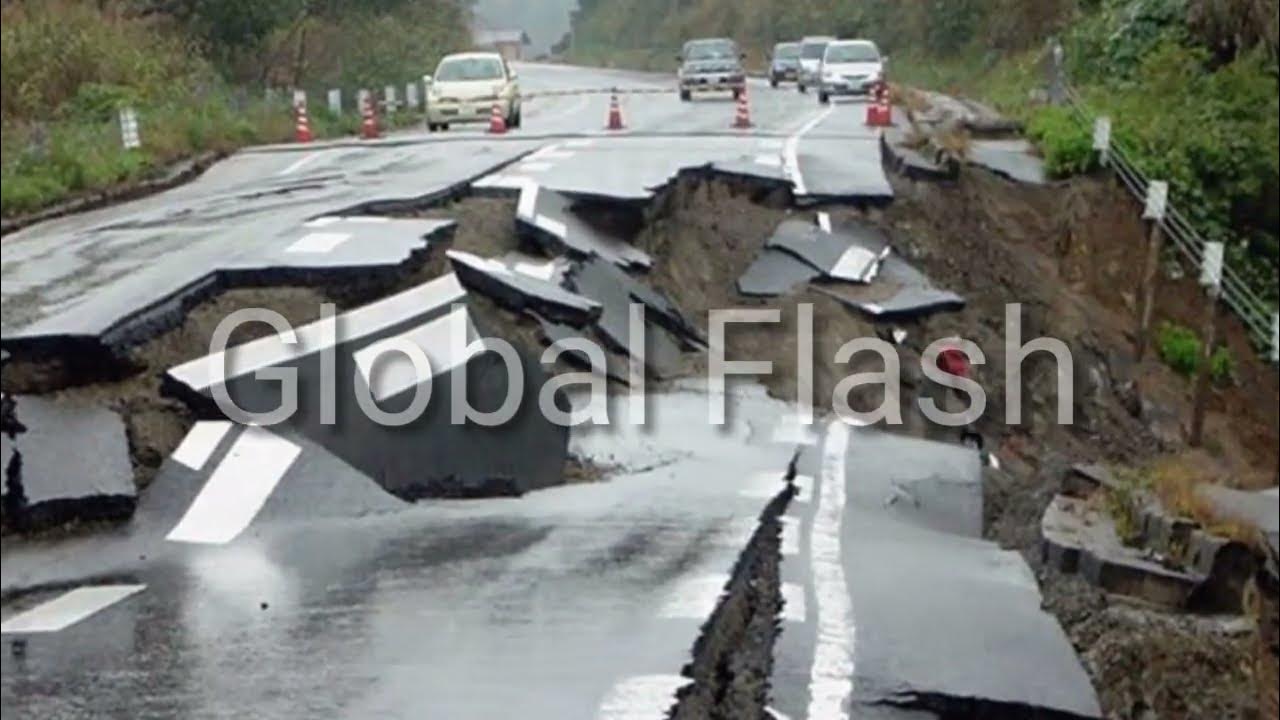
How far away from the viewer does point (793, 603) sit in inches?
235

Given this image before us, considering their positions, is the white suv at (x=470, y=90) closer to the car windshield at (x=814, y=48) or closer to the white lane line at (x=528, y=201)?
the car windshield at (x=814, y=48)

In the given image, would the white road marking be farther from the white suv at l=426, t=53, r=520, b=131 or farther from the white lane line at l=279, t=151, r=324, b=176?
the white lane line at l=279, t=151, r=324, b=176

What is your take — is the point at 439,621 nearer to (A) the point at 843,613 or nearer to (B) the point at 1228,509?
(A) the point at 843,613

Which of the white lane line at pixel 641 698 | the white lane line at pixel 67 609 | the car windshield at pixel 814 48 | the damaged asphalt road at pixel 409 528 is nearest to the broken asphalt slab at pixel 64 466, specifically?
the damaged asphalt road at pixel 409 528

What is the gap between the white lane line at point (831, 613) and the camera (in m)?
5.07

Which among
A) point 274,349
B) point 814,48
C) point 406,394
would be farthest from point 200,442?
point 814,48

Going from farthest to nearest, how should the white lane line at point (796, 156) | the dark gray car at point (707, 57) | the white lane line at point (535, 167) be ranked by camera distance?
the white lane line at point (796, 156) < the white lane line at point (535, 167) < the dark gray car at point (707, 57)

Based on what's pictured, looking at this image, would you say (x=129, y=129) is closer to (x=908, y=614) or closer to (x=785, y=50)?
(x=908, y=614)

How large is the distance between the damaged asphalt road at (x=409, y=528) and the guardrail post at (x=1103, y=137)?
5.87 feet

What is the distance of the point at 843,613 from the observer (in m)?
5.93

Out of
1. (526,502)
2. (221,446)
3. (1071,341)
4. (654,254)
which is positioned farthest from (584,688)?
(654,254)

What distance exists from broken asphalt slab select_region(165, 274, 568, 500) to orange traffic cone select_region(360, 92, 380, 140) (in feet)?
1.89

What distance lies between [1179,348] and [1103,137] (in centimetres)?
73

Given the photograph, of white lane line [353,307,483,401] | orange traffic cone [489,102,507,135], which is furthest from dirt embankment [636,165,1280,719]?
orange traffic cone [489,102,507,135]
